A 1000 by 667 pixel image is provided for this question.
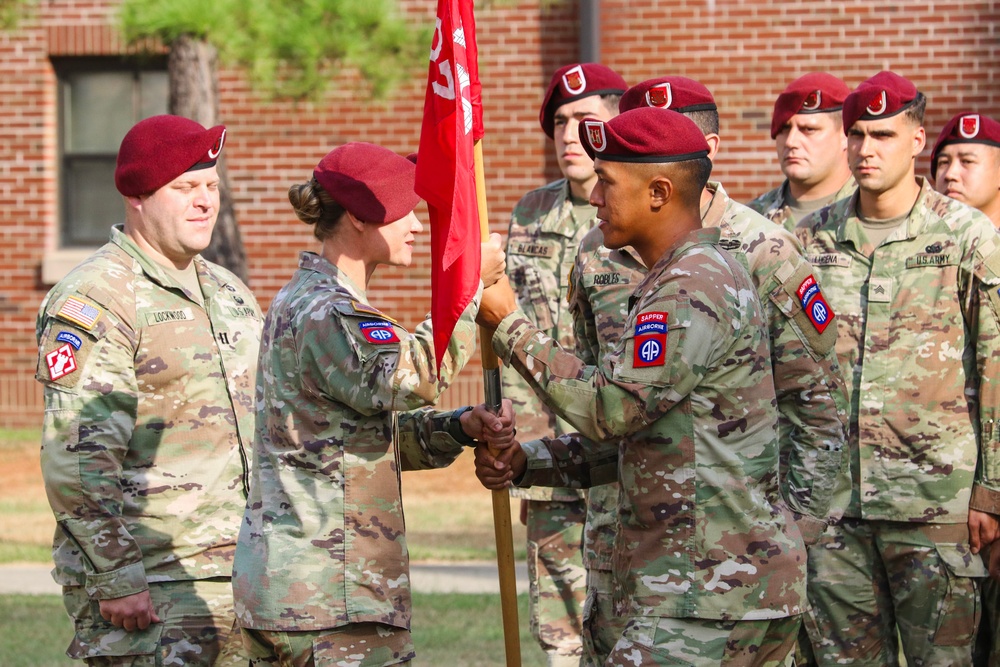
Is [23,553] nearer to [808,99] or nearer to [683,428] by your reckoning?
[808,99]

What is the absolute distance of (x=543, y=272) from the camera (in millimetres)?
6281

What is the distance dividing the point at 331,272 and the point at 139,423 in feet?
3.20

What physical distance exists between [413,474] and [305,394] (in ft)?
28.9

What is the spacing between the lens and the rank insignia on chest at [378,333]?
3.75 meters

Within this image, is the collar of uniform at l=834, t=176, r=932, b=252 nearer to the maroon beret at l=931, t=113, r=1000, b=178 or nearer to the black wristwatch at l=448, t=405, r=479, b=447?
the maroon beret at l=931, t=113, r=1000, b=178

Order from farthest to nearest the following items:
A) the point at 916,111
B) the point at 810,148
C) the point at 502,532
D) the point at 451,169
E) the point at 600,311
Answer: the point at 810,148
the point at 916,111
the point at 600,311
the point at 502,532
the point at 451,169

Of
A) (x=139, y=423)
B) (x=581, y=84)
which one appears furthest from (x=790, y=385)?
(x=581, y=84)

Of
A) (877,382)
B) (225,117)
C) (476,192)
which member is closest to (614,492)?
(877,382)

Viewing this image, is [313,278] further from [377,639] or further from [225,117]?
[225,117]

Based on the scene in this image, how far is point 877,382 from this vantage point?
5477 mm

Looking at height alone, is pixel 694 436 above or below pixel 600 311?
below

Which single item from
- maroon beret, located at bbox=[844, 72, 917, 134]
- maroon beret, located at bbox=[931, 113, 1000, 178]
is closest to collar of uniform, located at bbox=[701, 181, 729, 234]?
maroon beret, located at bbox=[844, 72, 917, 134]

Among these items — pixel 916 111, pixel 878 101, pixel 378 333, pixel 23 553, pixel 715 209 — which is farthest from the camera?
pixel 23 553

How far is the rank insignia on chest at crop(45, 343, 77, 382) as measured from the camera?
4.34 metres
